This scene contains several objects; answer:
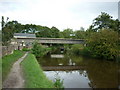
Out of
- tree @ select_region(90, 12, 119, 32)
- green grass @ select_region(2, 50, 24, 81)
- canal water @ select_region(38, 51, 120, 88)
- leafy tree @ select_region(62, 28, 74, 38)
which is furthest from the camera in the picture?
leafy tree @ select_region(62, 28, 74, 38)

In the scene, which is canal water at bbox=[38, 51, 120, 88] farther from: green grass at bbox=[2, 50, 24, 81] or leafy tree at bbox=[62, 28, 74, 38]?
leafy tree at bbox=[62, 28, 74, 38]

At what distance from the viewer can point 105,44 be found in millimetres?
41375

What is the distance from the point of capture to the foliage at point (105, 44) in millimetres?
40487

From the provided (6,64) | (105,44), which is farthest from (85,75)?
(105,44)

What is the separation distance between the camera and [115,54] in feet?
131

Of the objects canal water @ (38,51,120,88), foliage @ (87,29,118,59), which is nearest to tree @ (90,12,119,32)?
foliage @ (87,29,118,59)

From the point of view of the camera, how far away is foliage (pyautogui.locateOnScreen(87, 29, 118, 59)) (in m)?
40.5

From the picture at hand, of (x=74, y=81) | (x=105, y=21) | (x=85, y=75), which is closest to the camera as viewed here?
(x=74, y=81)

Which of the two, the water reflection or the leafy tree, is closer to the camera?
the water reflection

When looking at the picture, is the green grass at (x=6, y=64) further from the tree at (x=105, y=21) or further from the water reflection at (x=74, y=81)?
the tree at (x=105, y=21)

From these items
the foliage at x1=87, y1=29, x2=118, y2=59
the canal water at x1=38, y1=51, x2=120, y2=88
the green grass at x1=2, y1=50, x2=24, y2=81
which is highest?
the foliage at x1=87, y1=29, x2=118, y2=59

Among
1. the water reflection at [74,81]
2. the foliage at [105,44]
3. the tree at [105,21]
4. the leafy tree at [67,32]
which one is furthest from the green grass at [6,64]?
the leafy tree at [67,32]

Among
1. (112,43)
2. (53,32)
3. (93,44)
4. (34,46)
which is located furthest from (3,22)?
(53,32)

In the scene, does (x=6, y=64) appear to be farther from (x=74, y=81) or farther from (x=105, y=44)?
(x=105, y=44)
